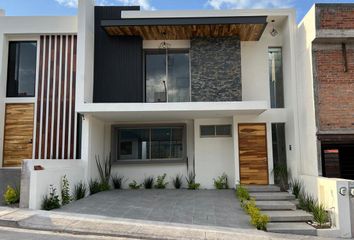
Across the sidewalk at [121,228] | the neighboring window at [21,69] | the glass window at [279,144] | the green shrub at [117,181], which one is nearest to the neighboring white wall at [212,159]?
the glass window at [279,144]

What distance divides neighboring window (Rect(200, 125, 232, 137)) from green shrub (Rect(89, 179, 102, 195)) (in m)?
4.12

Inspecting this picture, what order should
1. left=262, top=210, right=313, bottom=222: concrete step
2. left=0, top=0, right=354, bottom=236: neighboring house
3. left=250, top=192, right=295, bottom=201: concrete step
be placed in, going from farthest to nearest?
1. left=0, top=0, right=354, bottom=236: neighboring house
2. left=250, top=192, right=295, bottom=201: concrete step
3. left=262, top=210, right=313, bottom=222: concrete step

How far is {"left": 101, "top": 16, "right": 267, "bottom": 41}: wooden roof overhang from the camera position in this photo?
35.0 ft

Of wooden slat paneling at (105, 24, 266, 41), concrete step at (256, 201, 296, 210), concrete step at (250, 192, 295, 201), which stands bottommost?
concrete step at (256, 201, 296, 210)

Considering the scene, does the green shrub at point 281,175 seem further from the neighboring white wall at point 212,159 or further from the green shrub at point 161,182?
the green shrub at point 161,182

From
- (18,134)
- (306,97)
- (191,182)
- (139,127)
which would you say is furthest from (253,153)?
(18,134)

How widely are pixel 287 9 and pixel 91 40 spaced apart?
6.92 meters

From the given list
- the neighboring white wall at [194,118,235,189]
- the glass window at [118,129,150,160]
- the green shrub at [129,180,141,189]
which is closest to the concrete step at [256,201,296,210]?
the neighboring white wall at [194,118,235,189]

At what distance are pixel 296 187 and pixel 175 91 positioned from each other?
17.3ft

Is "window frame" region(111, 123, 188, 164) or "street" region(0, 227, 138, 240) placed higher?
"window frame" region(111, 123, 188, 164)

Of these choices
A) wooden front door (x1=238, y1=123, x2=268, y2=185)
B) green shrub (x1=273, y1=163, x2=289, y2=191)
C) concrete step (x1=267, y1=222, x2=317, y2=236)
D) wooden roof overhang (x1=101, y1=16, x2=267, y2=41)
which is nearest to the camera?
concrete step (x1=267, y1=222, x2=317, y2=236)

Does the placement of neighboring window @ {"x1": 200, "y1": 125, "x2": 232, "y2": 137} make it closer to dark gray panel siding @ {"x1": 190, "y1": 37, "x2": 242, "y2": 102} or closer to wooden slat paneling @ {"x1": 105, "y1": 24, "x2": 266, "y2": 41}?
dark gray panel siding @ {"x1": 190, "y1": 37, "x2": 242, "y2": 102}

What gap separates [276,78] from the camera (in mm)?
11867

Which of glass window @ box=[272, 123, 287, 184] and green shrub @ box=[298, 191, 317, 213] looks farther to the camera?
glass window @ box=[272, 123, 287, 184]
